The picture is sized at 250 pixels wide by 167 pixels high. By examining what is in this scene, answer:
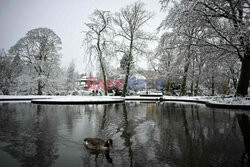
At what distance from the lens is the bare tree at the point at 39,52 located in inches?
1053

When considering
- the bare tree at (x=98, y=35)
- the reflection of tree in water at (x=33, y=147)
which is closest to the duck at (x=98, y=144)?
the reflection of tree in water at (x=33, y=147)

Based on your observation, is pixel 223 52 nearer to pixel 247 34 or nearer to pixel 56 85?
pixel 247 34

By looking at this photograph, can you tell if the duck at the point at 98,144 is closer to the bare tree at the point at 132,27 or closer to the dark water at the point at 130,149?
the dark water at the point at 130,149

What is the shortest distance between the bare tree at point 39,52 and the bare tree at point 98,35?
855 centimetres

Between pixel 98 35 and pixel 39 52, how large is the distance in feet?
36.5

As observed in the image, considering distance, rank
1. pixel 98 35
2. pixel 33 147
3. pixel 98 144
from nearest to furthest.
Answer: pixel 98 144 < pixel 33 147 < pixel 98 35

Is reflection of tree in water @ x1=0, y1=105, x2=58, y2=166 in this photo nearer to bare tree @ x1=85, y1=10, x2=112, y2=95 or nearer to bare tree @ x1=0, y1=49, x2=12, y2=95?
bare tree @ x1=85, y1=10, x2=112, y2=95

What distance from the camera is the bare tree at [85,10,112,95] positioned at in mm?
23562

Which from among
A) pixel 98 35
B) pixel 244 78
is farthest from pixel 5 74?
pixel 244 78

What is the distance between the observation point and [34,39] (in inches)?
1065

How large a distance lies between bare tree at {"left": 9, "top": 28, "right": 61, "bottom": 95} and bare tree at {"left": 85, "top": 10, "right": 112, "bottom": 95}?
8.55 metres

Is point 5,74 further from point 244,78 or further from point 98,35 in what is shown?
point 244,78

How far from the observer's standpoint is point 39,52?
27500 mm

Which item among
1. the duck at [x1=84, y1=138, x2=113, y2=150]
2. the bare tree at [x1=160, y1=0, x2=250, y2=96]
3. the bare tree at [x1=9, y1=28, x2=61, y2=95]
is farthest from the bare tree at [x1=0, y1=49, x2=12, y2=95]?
the duck at [x1=84, y1=138, x2=113, y2=150]
